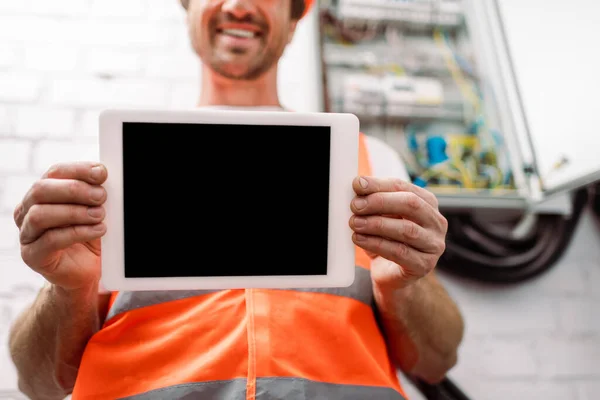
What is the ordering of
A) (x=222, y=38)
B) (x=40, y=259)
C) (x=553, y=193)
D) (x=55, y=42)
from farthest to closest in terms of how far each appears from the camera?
(x=55, y=42) < (x=553, y=193) < (x=222, y=38) < (x=40, y=259)

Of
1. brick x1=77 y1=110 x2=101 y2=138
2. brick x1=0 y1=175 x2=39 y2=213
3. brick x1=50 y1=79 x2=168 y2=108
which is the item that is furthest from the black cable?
brick x1=0 y1=175 x2=39 y2=213

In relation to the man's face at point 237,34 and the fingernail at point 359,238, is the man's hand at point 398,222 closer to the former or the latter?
the fingernail at point 359,238

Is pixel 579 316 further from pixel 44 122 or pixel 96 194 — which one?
pixel 44 122

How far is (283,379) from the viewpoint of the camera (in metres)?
0.66

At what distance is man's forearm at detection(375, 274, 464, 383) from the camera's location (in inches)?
30.8

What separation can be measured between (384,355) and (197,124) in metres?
0.50

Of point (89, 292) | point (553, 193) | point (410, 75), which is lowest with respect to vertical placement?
point (89, 292)

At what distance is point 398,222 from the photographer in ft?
1.97

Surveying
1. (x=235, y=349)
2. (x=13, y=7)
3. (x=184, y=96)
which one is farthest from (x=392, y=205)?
(x=13, y=7)

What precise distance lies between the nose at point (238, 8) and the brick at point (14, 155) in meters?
0.66

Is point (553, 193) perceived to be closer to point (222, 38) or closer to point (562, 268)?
point (562, 268)

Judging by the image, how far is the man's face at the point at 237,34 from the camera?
1001 mm

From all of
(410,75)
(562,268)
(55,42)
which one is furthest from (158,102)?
(562,268)

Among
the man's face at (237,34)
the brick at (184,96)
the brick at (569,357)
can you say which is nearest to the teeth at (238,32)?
the man's face at (237,34)
